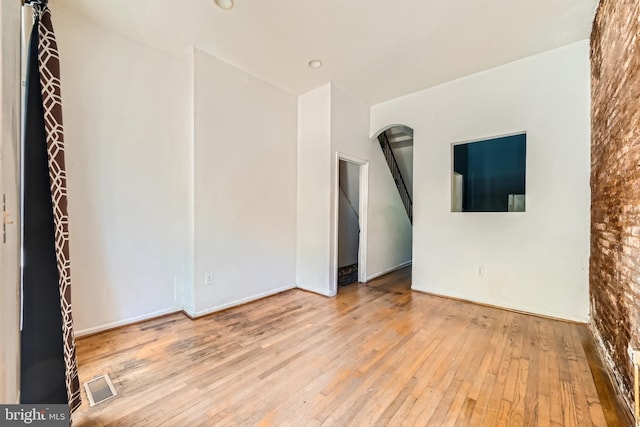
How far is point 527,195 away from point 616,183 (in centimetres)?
114

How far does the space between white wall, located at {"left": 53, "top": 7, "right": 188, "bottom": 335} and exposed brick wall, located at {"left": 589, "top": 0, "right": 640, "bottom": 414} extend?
12.3 ft

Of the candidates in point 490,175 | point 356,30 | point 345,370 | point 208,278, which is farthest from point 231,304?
point 490,175

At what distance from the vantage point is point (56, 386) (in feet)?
4.50

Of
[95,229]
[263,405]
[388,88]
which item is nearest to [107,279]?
[95,229]

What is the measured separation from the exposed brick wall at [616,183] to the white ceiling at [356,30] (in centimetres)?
52

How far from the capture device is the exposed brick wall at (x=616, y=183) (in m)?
1.63

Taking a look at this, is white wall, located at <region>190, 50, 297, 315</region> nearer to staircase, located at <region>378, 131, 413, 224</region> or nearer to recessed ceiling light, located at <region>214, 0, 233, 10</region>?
recessed ceiling light, located at <region>214, 0, 233, 10</region>

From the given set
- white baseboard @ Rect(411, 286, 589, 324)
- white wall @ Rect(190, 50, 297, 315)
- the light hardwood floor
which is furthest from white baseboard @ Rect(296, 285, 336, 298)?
white baseboard @ Rect(411, 286, 589, 324)

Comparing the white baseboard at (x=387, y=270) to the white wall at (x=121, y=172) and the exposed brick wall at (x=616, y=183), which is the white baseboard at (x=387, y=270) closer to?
the exposed brick wall at (x=616, y=183)

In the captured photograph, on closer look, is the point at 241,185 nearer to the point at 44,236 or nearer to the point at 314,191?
the point at 314,191

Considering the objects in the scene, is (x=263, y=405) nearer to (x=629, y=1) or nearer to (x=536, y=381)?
(x=536, y=381)

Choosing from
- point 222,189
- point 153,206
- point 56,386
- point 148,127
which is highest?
point 148,127

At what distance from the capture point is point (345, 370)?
1.99 metres

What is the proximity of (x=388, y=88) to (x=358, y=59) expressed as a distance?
90 cm
